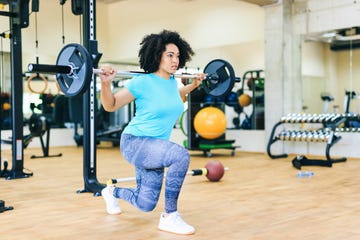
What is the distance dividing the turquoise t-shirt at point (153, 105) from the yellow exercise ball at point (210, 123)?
167 inches

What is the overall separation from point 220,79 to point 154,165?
0.96 meters

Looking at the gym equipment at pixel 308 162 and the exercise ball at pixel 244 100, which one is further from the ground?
the exercise ball at pixel 244 100

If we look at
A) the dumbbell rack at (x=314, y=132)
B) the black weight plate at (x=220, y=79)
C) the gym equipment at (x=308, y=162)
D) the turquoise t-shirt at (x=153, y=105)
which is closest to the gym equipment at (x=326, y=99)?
the dumbbell rack at (x=314, y=132)

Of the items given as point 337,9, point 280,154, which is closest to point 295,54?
point 337,9

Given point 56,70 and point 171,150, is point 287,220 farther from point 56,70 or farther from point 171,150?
point 56,70

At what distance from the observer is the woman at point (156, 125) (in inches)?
90.0

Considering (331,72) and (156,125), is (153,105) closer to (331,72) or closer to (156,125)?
(156,125)

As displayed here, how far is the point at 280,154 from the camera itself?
7.05 m

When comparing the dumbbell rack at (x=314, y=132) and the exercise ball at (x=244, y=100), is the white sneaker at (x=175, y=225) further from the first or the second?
the exercise ball at (x=244, y=100)

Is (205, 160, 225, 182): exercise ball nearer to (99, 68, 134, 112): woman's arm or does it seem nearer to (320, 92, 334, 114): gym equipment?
(99, 68, 134, 112): woman's arm

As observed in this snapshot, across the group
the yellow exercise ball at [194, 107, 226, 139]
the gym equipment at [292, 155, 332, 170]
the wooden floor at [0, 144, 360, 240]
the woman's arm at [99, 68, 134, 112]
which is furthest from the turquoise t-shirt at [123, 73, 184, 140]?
the yellow exercise ball at [194, 107, 226, 139]

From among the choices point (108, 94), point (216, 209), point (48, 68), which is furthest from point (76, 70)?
point (216, 209)

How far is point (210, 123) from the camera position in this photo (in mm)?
6605

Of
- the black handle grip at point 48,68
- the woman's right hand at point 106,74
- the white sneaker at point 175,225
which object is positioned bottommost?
the white sneaker at point 175,225
